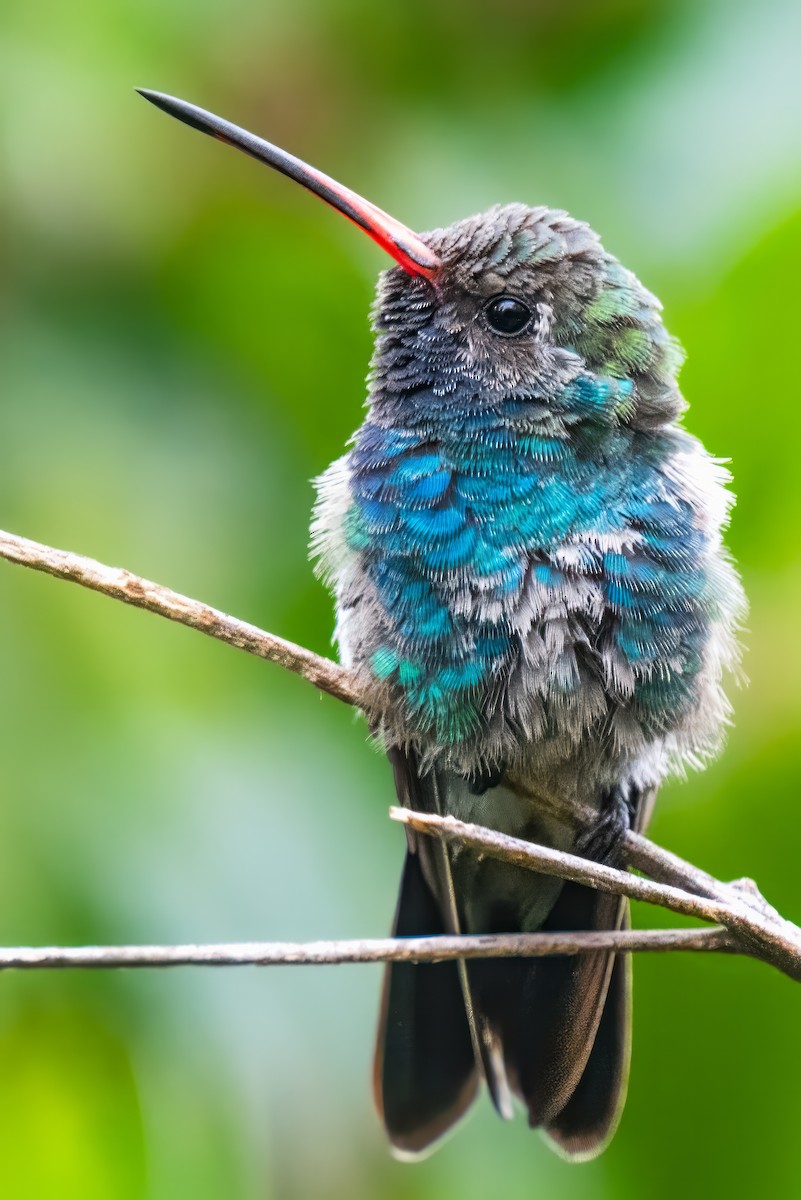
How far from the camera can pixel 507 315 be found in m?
2.54

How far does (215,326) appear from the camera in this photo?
10.7 ft

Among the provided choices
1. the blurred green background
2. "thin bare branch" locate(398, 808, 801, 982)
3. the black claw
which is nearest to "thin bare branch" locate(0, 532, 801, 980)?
"thin bare branch" locate(398, 808, 801, 982)

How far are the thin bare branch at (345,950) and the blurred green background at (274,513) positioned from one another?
99cm

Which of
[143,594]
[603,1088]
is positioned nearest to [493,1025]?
[603,1088]

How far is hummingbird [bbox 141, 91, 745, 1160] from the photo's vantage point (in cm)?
234

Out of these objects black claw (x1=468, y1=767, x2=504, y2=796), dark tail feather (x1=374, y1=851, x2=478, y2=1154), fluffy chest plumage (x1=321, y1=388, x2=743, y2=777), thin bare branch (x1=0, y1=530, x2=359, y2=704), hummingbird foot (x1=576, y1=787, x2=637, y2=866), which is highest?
fluffy chest plumage (x1=321, y1=388, x2=743, y2=777)

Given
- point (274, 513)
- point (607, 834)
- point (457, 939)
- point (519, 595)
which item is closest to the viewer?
point (457, 939)

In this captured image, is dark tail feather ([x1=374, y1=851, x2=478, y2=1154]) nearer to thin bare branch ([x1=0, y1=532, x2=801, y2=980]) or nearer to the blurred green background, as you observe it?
the blurred green background

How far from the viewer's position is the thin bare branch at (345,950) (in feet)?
5.23

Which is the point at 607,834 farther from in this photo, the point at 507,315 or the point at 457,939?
the point at 507,315

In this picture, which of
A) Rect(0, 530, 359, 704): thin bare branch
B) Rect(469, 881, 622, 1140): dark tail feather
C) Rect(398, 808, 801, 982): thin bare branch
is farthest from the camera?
Rect(469, 881, 622, 1140): dark tail feather

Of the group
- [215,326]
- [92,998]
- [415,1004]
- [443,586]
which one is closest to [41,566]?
[443,586]

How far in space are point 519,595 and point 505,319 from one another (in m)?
0.55

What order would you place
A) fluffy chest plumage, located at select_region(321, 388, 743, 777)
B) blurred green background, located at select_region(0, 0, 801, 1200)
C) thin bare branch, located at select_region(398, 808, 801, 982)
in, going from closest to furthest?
thin bare branch, located at select_region(398, 808, 801, 982) < fluffy chest plumage, located at select_region(321, 388, 743, 777) < blurred green background, located at select_region(0, 0, 801, 1200)
